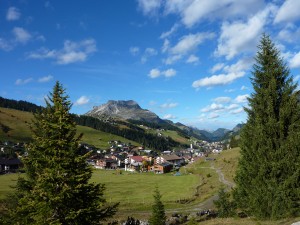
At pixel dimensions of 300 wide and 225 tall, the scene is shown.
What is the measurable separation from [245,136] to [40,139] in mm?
13798

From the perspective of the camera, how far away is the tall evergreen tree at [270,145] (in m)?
19.1

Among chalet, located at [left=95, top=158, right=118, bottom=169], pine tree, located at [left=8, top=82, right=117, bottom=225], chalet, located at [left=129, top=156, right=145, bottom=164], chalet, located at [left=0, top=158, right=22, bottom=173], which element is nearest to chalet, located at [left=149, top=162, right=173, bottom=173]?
chalet, located at [left=129, top=156, right=145, bottom=164]

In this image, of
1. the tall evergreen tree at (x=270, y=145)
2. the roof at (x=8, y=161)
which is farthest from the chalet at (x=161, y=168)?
the tall evergreen tree at (x=270, y=145)

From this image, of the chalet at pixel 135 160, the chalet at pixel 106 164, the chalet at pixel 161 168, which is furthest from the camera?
the chalet at pixel 135 160

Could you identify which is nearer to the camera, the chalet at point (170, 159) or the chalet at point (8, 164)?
the chalet at point (8, 164)

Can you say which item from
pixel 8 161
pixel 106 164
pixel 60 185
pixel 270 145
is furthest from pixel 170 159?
pixel 60 185

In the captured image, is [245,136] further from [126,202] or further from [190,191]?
[190,191]

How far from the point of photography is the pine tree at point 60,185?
15.8 m

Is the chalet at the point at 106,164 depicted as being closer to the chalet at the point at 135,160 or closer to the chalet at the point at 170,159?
the chalet at the point at 135,160

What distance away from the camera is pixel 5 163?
144125 mm

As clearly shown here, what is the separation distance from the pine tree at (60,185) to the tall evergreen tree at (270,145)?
413 inches

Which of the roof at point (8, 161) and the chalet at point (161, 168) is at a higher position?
the roof at point (8, 161)

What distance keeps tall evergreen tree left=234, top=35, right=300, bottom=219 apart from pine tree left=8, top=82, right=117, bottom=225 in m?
10.5

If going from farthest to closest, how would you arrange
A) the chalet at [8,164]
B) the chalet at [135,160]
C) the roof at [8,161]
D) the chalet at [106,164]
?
1. the chalet at [135,160]
2. the chalet at [106,164]
3. the roof at [8,161]
4. the chalet at [8,164]
